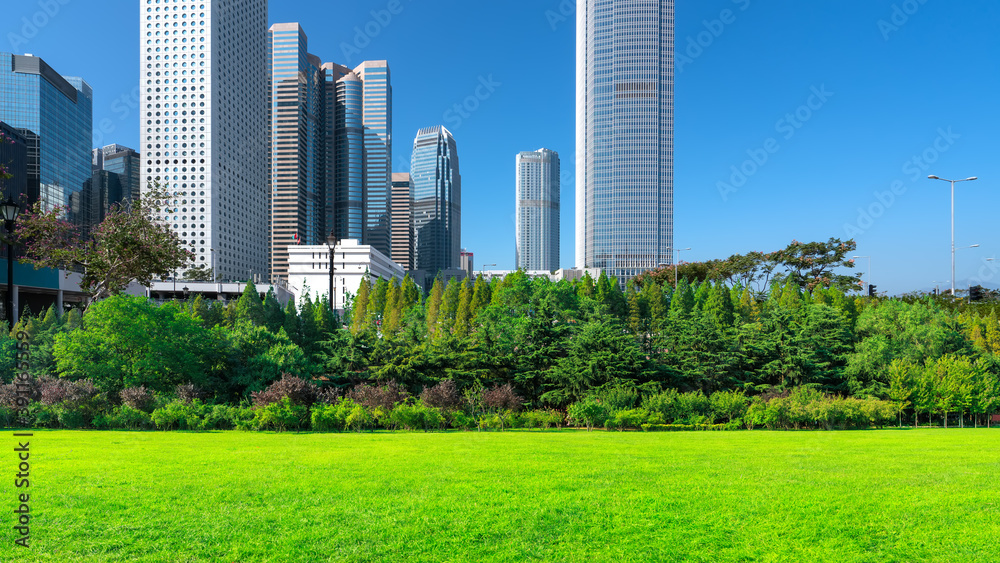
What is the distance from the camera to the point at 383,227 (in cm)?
19175

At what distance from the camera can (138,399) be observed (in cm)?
1471

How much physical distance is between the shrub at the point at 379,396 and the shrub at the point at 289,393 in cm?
134

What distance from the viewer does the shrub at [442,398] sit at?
17.5 metres

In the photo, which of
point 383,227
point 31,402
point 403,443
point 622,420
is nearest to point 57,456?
point 403,443

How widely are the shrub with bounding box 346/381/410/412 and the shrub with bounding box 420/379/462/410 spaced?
810 millimetres

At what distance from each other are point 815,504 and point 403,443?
26.2ft

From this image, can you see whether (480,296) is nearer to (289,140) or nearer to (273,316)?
(273,316)

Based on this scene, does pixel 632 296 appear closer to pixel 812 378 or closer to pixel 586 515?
pixel 812 378

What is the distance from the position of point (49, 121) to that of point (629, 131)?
140 meters

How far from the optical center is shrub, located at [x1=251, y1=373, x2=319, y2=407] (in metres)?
15.7

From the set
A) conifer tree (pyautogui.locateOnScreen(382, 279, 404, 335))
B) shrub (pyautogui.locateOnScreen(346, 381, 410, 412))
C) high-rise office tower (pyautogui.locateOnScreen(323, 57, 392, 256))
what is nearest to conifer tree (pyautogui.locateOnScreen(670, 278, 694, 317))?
conifer tree (pyautogui.locateOnScreen(382, 279, 404, 335))

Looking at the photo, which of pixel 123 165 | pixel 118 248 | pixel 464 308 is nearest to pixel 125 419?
pixel 118 248

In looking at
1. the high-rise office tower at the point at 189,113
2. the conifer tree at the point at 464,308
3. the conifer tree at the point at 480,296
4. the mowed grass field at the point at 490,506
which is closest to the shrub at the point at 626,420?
the mowed grass field at the point at 490,506

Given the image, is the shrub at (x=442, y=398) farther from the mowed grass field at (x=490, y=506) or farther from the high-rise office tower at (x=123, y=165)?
the high-rise office tower at (x=123, y=165)
